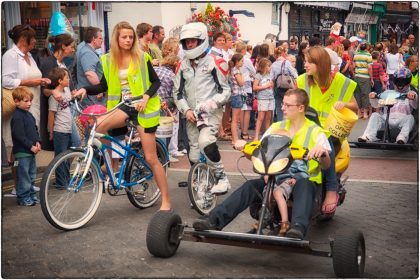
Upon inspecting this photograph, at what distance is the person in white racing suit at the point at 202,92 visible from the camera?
266 inches

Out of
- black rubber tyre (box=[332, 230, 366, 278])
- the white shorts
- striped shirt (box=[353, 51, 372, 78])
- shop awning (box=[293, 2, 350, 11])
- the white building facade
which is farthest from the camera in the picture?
shop awning (box=[293, 2, 350, 11])

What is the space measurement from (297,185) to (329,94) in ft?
5.27

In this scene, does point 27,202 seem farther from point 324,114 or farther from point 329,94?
point 329,94

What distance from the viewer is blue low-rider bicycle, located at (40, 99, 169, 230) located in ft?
19.2

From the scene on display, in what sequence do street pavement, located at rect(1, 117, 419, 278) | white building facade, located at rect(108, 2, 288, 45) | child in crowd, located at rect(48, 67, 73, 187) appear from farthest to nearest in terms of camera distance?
1. white building facade, located at rect(108, 2, 288, 45)
2. child in crowd, located at rect(48, 67, 73, 187)
3. street pavement, located at rect(1, 117, 419, 278)

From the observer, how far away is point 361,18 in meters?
37.5

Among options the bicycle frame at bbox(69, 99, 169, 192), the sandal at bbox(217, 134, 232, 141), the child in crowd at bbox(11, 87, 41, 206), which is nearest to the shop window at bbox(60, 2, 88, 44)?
the sandal at bbox(217, 134, 232, 141)

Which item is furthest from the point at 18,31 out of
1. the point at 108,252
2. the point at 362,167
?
the point at 362,167

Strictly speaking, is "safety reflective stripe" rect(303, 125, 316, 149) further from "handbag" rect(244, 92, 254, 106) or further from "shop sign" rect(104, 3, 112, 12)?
"shop sign" rect(104, 3, 112, 12)

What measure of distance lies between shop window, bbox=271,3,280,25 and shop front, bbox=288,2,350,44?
108cm

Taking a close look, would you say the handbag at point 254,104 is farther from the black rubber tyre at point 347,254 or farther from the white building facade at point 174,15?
the black rubber tyre at point 347,254

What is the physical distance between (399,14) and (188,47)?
37950 millimetres

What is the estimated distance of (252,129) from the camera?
561 inches

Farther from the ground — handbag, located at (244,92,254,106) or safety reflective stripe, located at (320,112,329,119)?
safety reflective stripe, located at (320,112,329,119)
